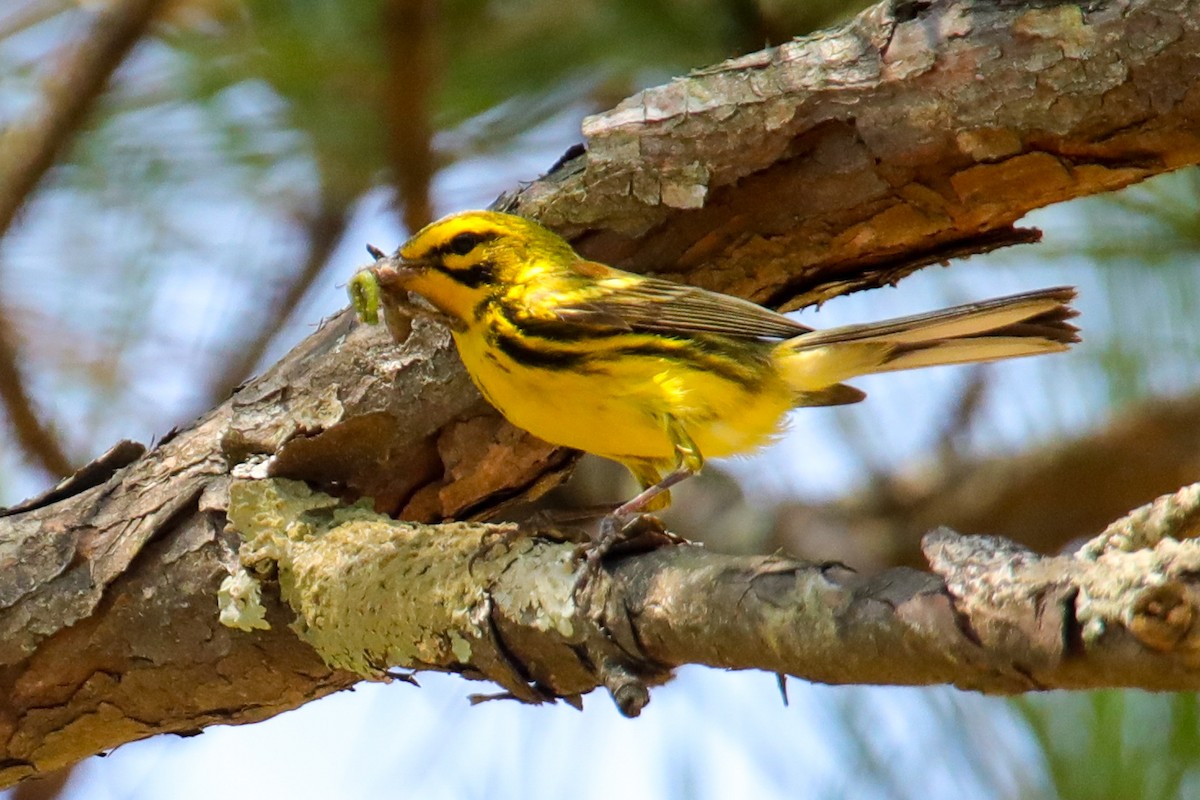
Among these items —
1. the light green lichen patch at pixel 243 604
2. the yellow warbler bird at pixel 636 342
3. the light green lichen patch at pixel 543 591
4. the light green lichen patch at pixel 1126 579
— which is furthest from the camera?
the yellow warbler bird at pixel 636 342

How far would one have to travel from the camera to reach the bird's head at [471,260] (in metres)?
2.74

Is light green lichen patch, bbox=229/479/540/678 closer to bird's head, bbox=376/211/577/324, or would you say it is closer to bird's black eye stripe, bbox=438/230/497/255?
bird's head, bbox=376/211/577/324

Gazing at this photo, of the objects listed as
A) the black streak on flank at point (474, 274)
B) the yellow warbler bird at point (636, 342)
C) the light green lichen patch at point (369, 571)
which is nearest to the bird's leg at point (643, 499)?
the yellow warbler bird at point (636, 342)

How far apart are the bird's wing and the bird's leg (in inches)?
8.5

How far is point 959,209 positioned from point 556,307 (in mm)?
800

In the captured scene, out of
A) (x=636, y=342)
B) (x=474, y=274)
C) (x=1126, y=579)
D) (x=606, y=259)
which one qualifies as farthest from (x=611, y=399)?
(x=1126, y=579)

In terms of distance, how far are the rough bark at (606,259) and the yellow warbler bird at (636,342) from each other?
→ 0.09 meters

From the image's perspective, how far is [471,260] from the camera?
281cm

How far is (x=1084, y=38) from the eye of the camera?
88.4 inches

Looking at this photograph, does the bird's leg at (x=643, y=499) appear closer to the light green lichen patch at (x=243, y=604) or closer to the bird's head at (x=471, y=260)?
the bird's head at (x=471, y=260)

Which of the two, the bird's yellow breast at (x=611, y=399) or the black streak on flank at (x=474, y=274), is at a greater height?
the black streak on flank at (x=474, y=274)

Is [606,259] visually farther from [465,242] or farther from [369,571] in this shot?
[369,571]

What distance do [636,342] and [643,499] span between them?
330 millimetres

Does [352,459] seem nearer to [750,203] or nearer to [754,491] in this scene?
[750,203]
